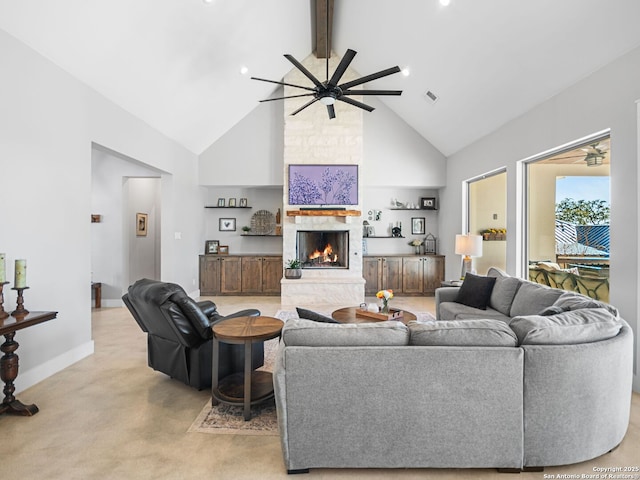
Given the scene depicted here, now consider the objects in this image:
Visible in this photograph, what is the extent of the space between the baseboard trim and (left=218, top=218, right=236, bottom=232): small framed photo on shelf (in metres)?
4.07

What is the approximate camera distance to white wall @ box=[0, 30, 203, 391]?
2.93 m

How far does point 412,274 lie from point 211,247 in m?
4.12

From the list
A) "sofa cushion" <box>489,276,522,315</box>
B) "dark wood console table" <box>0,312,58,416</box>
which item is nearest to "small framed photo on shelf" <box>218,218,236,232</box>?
"dark wood console table" <box>0,312,58,416</box>

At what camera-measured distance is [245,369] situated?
2.43 meters

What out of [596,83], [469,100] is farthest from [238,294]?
[596,83]

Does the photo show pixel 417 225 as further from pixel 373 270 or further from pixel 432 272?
pixel 373 270

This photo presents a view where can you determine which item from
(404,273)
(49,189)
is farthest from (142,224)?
(404,273)

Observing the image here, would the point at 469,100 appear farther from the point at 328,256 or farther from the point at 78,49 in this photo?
the point at 78,49

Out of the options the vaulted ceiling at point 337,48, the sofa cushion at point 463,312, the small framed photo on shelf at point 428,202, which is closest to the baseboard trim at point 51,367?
the vaulted ceiling at point 337,48

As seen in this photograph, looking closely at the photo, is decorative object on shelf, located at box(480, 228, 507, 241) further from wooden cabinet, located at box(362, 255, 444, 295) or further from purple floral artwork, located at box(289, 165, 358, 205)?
purple floral artwork, located at box(289, 165, 358, 205)

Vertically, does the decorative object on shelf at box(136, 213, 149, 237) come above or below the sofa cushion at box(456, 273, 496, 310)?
above

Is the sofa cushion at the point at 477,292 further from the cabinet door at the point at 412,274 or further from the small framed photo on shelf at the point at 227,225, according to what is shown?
the small framed photo on shelf at the point at 227,225

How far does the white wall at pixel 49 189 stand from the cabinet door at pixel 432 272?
5.60 m

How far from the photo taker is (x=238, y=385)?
2844mm
